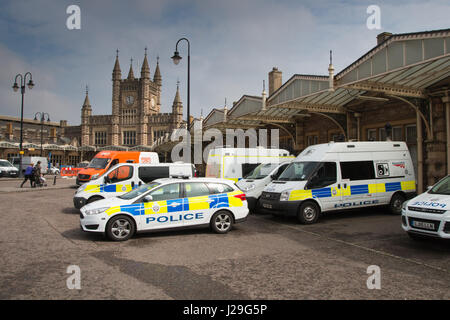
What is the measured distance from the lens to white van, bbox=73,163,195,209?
36.3ft

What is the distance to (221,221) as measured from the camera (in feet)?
27.7

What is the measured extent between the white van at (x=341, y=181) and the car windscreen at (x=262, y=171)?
165 cm

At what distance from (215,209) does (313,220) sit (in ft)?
10.5

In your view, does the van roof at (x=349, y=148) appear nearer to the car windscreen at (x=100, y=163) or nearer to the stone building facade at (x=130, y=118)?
the car windscreen at (x=100, y=163)

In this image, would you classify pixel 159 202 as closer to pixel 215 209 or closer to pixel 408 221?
pixel 215 209

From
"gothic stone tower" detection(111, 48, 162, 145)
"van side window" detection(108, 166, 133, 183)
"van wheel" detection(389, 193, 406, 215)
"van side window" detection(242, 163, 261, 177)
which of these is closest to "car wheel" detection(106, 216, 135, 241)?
"van side window" detection(108, 166, 133, 183)

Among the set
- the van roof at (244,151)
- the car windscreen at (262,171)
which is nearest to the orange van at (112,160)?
the van roof at (244,151)

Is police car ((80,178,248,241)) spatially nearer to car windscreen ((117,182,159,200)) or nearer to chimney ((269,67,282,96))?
car windscreen ((117,182,159,200))

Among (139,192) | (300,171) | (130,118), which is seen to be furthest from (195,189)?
(130,118)

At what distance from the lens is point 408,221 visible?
6.90 meters

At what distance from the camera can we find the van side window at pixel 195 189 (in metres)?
8.27

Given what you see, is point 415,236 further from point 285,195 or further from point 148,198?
point 148,198

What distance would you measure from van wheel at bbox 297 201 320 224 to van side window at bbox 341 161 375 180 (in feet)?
4.72
